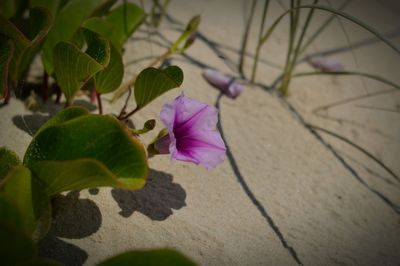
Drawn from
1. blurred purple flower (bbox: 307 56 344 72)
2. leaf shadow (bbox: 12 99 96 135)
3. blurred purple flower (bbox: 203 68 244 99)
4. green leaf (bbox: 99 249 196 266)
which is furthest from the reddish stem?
blurred purple flower (bbox: 307 56 344 72)

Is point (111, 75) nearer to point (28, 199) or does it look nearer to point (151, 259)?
point (28, 199)

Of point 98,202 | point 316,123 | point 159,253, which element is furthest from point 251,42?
point 159,253

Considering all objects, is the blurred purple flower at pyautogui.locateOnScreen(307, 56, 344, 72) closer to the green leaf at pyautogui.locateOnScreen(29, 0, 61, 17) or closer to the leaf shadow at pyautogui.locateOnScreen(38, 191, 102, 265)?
the green leaf at pyautogui.locateOnScreen(29, 0, 61, 17)

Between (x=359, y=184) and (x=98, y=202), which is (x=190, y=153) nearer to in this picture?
(x=98, y=202)

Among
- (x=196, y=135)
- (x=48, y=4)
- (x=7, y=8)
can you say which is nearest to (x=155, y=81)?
(x=196, y=135)

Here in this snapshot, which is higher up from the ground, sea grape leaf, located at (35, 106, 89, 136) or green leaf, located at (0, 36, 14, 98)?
green leaf, located at (0, 36, 14, 98)
